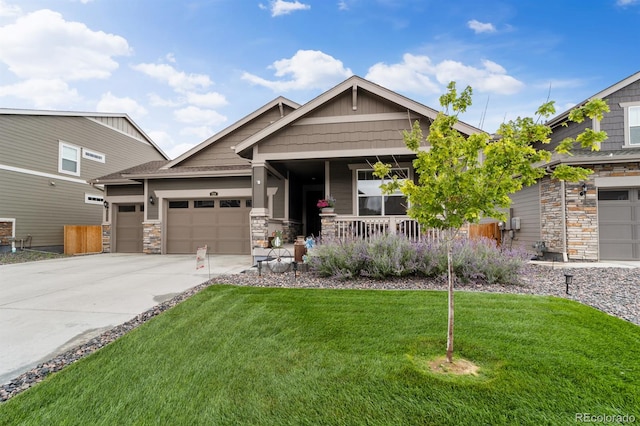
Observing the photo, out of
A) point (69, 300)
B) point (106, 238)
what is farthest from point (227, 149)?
point (69, 300)

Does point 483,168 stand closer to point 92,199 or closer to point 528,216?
point 528,216

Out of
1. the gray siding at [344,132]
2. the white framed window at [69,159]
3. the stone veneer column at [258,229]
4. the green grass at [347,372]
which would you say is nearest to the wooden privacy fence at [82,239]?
the white framed window at [69,159]

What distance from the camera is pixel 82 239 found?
45.1 feet

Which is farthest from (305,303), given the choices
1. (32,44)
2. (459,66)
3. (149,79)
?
(32,44)

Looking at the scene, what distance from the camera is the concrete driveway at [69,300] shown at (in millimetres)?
3299

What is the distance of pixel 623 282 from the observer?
609 cm

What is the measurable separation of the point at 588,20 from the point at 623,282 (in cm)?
1046

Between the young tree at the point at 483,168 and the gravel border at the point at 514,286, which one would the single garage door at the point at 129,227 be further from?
the young tree at the point at 483,168

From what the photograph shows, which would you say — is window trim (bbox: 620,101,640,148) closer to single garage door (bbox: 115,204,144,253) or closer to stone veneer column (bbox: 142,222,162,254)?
stone veneer column (bbox: 142,222,162,254)

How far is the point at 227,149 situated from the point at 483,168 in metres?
12.3

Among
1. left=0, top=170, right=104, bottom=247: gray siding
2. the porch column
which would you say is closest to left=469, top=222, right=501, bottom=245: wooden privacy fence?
the porch column

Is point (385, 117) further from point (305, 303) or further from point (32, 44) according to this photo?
point (32, 44)

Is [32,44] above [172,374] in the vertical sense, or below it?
above

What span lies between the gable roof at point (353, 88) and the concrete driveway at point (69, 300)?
4.07 m
